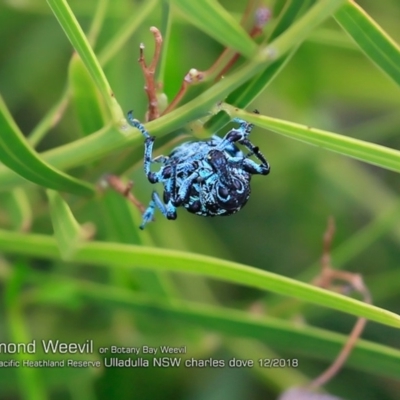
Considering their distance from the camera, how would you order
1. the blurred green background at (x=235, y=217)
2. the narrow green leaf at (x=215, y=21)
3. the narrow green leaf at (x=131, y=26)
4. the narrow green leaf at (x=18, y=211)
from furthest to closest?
1. the blurred green background at (x=235, y=217)
2. the narrow green leaf at (x=18, y=211)
3. the narrow green leaf at (x=131, y=26)
4. the narrow green leaf at (x=215, y=21)

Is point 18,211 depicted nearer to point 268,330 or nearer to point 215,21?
point 268,330

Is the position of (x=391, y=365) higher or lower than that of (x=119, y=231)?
lower

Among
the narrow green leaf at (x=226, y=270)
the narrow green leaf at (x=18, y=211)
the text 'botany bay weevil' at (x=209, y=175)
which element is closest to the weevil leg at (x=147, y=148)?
the text 'botany bay weevil' at (x=209, y=175)

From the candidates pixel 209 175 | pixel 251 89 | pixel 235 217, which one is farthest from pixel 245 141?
pixel 235 217

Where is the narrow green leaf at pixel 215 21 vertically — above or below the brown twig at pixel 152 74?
below

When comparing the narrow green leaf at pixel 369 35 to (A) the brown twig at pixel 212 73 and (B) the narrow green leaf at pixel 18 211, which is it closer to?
(A) the brown twig at pixel 212 73

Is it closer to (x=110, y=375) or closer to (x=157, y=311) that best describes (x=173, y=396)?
(x=110, y=375)

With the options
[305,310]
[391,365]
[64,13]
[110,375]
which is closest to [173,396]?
[110,375]
